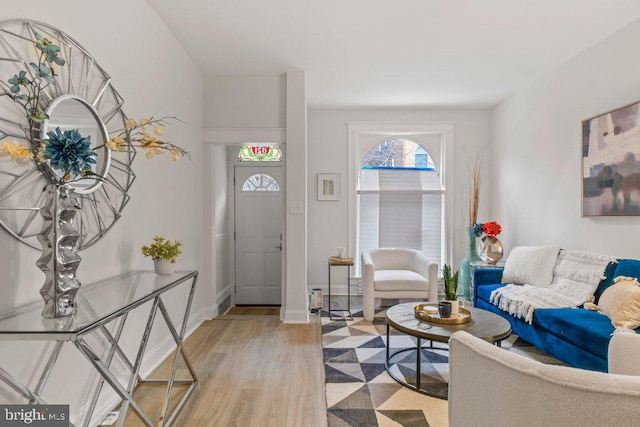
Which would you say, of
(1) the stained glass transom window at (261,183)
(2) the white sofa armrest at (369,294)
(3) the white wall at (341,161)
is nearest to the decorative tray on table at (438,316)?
(2) the white sofa armrest at (369,294)

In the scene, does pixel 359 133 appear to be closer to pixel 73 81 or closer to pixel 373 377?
pixel 373 377

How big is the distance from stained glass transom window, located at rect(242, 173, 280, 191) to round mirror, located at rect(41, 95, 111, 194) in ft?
10.9

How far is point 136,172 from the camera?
2660mm

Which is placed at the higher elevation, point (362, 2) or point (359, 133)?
point (362, 2)

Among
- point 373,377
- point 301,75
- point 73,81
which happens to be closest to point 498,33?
point 301,75

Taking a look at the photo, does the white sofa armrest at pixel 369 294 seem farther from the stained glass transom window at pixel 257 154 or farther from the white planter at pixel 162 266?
the white planter at pixel 162 266

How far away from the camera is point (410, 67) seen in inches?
160

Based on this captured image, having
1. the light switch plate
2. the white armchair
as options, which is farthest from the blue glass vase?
the light switch plate

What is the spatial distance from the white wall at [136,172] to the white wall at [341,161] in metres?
1.89

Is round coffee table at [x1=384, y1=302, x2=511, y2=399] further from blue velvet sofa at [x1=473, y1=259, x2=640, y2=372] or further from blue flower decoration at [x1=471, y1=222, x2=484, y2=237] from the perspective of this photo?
blue flower decoration at [x1=471, y1=222, x2=484, y2=237]

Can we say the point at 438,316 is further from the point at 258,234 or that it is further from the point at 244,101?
the point at 258,234

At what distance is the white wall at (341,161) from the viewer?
5660 mm

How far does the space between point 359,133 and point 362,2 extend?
2926 mm

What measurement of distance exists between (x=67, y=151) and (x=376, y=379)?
2.38m
